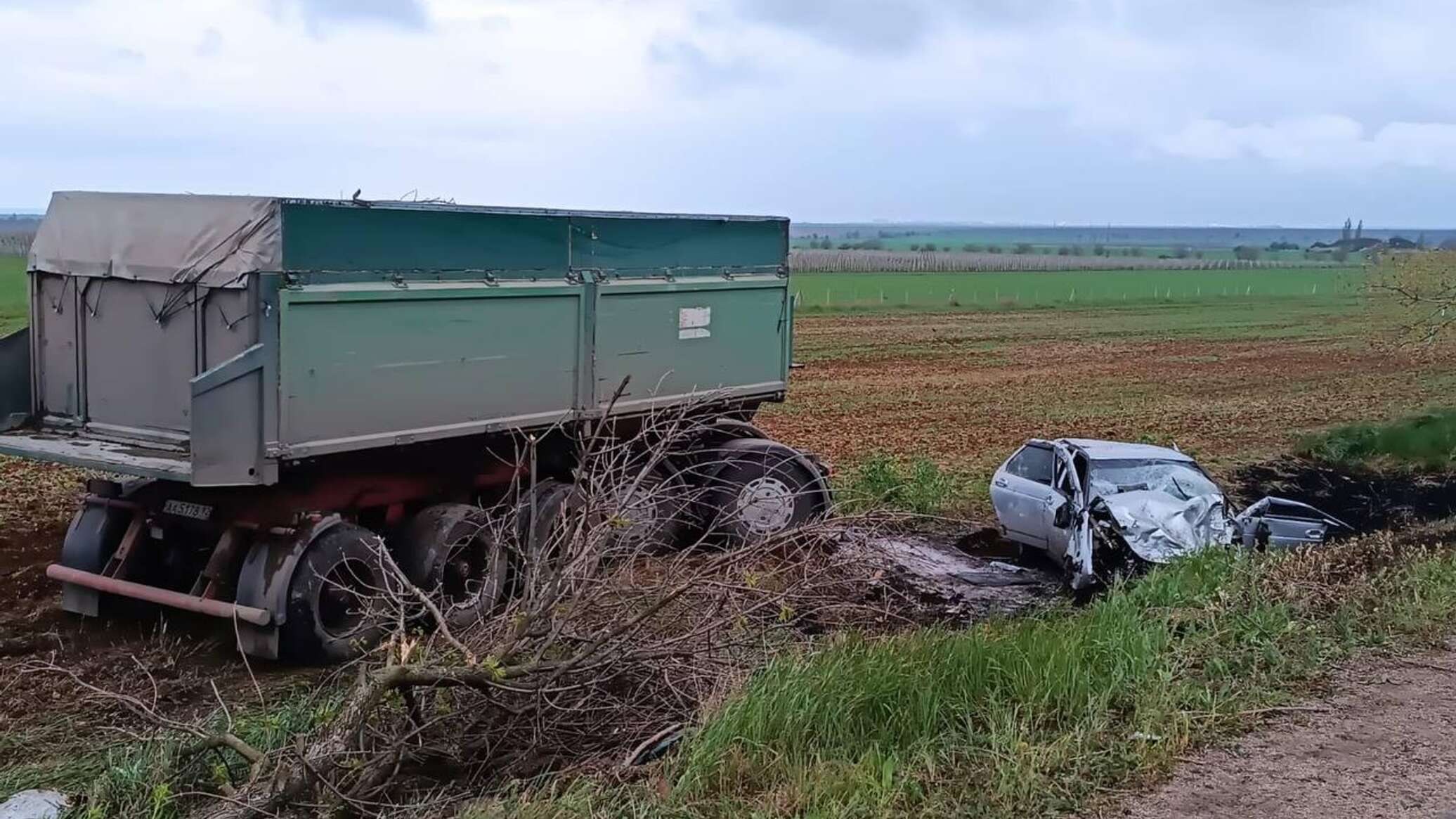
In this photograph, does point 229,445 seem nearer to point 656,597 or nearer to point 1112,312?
point 656,597

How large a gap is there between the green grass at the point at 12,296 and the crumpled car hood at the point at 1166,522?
45.7ft

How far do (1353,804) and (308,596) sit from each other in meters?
5.99

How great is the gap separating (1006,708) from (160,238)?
6.04 metres

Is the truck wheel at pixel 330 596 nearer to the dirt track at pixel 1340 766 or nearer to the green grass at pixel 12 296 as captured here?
the dirt track at pixel 1340 766

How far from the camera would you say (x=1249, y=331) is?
140 feet

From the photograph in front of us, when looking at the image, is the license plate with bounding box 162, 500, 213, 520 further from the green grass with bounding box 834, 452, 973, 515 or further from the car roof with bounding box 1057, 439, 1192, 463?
the car roof with bounding box 1057, 439, 1192, 463

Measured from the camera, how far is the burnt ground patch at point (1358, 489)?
1502 cm

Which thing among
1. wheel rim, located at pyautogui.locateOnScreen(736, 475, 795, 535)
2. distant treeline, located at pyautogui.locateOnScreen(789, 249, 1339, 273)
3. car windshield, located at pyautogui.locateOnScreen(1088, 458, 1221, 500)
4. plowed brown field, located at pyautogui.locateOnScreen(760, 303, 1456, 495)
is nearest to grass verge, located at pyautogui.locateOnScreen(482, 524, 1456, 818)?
car windshield, located at pyautogui.locateOnScreen(1088, 458, 1221, 500)

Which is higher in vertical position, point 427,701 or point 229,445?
point 229,445

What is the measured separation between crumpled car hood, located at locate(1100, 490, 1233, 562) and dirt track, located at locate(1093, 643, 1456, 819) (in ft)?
11.2

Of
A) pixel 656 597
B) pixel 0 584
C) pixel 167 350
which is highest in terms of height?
pixel 167 350

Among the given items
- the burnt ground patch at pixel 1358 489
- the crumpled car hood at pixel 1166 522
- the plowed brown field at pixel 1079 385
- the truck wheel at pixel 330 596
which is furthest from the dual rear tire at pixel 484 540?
the burnt ground patch at pixel 1358 489

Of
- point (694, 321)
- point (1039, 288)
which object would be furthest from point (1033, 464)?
point (1039, 288)

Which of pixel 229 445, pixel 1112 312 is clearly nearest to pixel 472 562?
pixel 229 445
